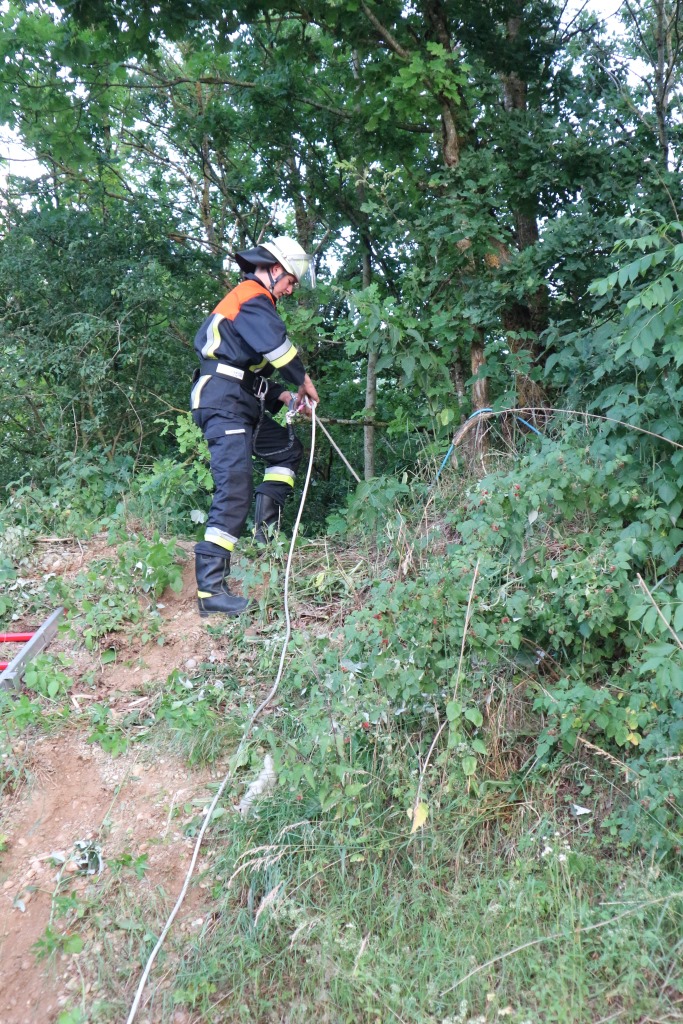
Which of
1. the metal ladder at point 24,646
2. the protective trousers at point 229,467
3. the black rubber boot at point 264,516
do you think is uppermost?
the protective trousers at point 229,467

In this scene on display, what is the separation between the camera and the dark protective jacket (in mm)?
5016

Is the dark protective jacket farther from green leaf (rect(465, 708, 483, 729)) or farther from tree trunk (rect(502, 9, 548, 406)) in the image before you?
green leaf (rect(465, 708, 483, 729))

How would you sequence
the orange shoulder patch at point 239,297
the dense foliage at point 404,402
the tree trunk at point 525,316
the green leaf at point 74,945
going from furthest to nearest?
the tree trunk at point 525,316 < the orange shoulder patch at point 239,297 < the dense foliage at point 404,402 < the green leaf at point 74,945

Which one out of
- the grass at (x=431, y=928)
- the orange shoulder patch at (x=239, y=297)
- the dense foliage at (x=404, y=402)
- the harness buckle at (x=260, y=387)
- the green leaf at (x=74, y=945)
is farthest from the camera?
the harness buckle at (x=260, y=387)

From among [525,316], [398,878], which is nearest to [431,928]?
[398,878]

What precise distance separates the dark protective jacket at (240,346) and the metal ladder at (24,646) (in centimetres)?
151

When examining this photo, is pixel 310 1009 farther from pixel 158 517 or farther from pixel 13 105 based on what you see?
pixel 13 105

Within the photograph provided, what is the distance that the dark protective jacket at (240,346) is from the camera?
502 centimetres

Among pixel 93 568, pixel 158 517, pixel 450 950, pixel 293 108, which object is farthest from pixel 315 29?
pixel 450 950

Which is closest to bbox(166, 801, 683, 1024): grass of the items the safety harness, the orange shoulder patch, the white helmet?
the safety harness

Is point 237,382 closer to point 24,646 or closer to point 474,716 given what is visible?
point 24,646

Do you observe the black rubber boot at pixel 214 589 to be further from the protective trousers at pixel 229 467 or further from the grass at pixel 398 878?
the grass at pixel 398 878

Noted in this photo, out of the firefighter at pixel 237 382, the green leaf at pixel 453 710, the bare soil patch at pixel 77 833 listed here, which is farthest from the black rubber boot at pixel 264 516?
the green leaf at pixel 453 710

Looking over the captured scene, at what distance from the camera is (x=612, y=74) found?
666cm
